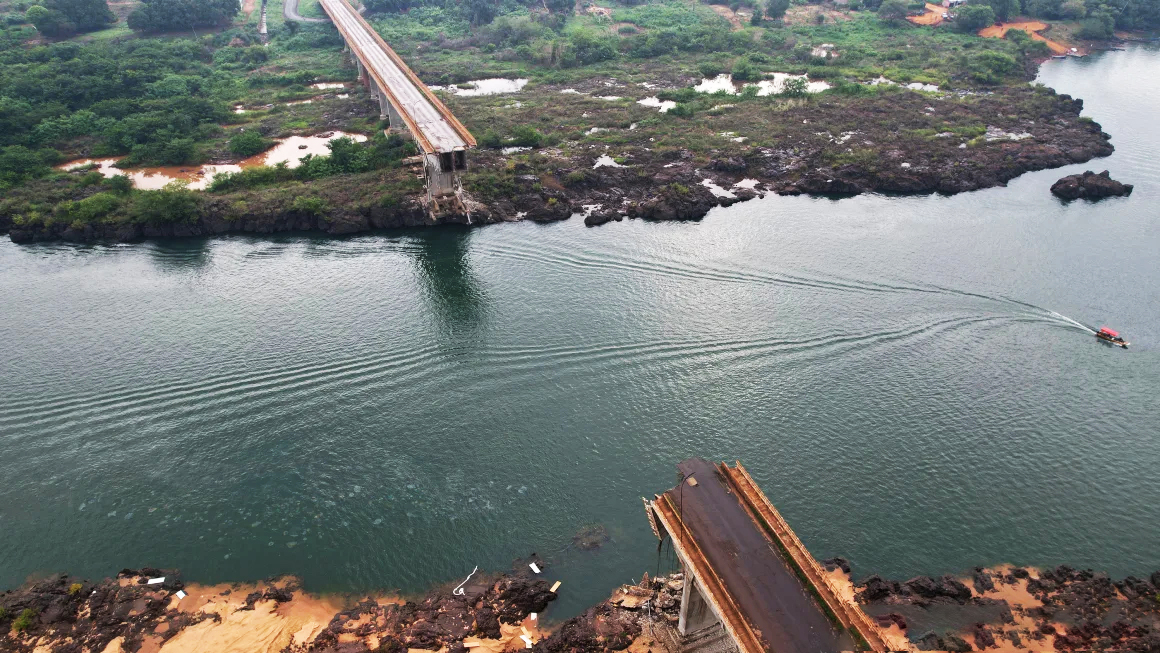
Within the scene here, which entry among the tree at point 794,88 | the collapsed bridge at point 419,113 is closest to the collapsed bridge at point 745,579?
the collapsed bridge at point 419,113

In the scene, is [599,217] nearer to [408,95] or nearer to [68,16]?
[408,95]

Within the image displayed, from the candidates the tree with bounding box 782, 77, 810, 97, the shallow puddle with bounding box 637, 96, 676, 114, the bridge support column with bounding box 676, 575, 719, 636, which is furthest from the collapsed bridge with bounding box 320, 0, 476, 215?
the tree with bounding box 782, 77, 810, 97

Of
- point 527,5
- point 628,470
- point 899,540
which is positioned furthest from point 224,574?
point 527,5

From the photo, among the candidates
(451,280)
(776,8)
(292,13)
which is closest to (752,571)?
(451,280)

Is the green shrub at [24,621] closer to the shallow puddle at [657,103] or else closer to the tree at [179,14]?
the shallow puddle at [657,103]

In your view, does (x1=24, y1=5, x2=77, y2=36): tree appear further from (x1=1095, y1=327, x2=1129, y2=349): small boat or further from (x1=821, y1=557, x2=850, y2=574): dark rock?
(x1=1095, y1=327, x2=1129, y2=349): small boat

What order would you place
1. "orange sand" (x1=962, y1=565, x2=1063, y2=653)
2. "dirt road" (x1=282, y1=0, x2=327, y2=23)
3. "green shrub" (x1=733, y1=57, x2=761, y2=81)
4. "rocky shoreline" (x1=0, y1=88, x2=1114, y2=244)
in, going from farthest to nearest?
"dirt road" (x1=282, y1=0, x2=327, y2=23) → "green shrub" (x1=733, y1=57, x2=761, y2=81) → "rocky shoreline" (x1=0, y1=88, x2=1114, y2=244) → "orange sand" (x1=962, y1=565, x2=1063, y2=653)

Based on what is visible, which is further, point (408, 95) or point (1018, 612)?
point (408, 95)
